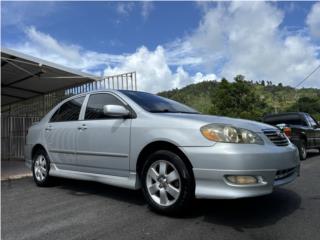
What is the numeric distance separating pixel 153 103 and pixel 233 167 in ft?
6.06

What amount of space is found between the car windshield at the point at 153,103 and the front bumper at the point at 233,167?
1132 mm

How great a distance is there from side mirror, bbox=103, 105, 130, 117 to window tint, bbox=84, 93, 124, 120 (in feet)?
1.20

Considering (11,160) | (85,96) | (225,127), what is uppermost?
(85,96)

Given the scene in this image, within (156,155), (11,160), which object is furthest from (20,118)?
(156,155)

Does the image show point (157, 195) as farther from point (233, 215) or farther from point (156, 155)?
point (233, 215)

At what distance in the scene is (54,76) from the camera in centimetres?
1184

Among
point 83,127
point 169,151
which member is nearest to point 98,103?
point 83,127

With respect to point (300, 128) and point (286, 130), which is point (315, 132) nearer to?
point (300, 128)

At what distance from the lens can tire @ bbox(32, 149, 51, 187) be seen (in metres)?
6.60

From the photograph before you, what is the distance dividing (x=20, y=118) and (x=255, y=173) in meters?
10.7

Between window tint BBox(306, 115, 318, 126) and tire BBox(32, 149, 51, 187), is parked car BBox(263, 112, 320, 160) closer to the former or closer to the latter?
window tint BBox(306, 115, 318, 126)

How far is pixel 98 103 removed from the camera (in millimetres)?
5750

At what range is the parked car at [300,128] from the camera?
11.2 m

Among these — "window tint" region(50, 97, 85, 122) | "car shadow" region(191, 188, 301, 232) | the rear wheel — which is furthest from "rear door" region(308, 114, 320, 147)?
"window tint" region(50, 97, 85, 122)
